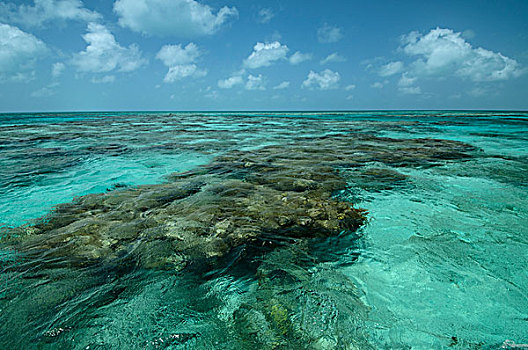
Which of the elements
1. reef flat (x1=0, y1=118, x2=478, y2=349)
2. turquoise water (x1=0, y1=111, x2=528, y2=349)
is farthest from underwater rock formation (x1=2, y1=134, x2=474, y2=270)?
turquoise water (x1=0, y1=111, x2=528, y2=349)

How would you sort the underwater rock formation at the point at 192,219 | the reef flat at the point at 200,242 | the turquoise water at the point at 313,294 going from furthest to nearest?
the underwater rock formation at the point at 192,219, the reef flat at the point at 200,242, the turquoise water at the point at 313,294

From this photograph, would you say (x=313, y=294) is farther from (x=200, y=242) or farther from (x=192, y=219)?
(x=192, y=219)

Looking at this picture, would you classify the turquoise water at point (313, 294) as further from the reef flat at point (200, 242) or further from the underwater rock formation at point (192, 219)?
the underwater rock formation at point (192, 219)

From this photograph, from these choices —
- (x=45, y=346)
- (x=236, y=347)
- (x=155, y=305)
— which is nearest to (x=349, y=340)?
(x=236, y=347)

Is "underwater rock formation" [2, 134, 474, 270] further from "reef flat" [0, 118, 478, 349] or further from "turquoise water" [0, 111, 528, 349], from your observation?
"turquoise water" [0, 111, 528, 349]

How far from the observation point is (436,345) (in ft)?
7.30

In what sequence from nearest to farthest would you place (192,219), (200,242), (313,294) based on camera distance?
1. (313,294)
2. (200,242)
3. (192,219)

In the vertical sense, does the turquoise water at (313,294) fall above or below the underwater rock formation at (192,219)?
below

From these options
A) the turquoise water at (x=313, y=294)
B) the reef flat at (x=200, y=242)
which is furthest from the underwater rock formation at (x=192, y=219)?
the turquoise water at (x=313, y=294)

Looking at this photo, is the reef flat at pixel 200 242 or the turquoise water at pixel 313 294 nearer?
the turquoise water at pixel 313 294

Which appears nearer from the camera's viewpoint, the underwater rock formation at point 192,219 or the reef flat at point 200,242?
the reef flat at point 200,242

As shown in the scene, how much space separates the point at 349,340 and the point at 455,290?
1.60m

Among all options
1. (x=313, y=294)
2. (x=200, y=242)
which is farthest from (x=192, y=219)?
(x=313, y=294)

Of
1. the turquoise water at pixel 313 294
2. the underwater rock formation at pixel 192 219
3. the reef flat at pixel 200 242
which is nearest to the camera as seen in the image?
the turquoise water at pixel 313 294
